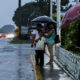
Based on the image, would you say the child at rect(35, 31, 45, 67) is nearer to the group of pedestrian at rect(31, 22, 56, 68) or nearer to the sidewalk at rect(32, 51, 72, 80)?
the group of pedestrian at rect(31, 22, 56, 68)

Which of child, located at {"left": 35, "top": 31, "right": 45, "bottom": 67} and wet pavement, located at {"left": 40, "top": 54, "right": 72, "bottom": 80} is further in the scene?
child, located at {"left": 35, "top": 31, "right": 45, "bottom": 67}

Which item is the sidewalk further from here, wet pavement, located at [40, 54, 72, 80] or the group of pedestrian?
the group of pedestrian

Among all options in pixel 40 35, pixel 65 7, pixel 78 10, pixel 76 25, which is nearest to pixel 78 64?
pixel 78 10

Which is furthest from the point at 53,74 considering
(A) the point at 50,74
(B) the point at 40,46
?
(B) the point at 40,46

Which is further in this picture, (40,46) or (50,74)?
(40,46)

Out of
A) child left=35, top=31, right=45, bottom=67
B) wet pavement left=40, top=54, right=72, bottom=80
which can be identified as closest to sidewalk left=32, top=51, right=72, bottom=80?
wet pavement left=40, top=54, right=72, bottom=80

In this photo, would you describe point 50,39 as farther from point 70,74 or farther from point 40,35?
point 70,74

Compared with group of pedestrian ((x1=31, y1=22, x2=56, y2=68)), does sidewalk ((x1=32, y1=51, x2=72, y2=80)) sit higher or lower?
lower

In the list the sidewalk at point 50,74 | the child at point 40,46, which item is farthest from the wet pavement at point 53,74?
the child at point 40,46

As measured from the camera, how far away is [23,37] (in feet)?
224

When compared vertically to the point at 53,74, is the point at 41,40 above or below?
above

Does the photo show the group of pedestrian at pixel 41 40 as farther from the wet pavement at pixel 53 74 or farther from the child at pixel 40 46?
the wet pavement at pixel 53 74

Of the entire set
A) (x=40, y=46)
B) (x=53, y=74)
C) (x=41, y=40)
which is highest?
(x=41, y=40)

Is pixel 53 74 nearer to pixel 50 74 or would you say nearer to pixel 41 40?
pixel 50 74
